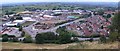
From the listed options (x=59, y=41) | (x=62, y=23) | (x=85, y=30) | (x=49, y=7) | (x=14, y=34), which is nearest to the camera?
(x=59, y=41)

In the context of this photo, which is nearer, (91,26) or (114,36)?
(114,36)

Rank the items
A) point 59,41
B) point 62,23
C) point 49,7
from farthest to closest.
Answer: point 49,7, point 62,23, point 59,41

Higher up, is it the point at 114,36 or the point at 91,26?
the point at 114,36

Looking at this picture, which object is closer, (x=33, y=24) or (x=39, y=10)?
(x=33, y=24)

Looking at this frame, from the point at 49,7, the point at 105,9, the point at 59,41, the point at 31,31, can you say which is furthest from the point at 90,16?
the point at 59,41

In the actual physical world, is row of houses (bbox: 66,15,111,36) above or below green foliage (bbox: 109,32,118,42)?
below

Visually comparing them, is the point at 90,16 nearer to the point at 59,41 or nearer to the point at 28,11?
the point at 28,11

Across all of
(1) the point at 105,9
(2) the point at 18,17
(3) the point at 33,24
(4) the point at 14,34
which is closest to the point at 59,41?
(4) the point at 14,34

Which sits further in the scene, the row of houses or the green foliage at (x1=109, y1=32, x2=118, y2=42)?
the row of houses

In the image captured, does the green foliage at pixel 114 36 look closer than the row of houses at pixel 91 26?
Yes

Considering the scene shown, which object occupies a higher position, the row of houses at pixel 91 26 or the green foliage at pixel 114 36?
the green foliage at pixel 114 36
